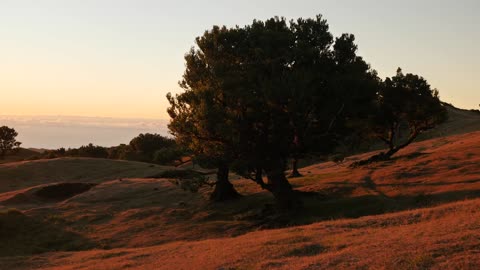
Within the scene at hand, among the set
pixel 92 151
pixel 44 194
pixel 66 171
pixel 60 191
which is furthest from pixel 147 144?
pixel 44 194

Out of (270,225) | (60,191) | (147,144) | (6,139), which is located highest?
(6,139)

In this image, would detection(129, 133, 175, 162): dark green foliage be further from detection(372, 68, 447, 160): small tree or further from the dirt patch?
detection(372, 68, 447, 160): small tree

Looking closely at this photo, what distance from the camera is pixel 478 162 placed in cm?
4459

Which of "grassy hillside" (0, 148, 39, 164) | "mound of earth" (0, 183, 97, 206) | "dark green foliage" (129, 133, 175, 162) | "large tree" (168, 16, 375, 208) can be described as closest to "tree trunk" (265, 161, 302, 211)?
"large tree" (168, 16, 375, 208)

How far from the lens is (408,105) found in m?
55.8

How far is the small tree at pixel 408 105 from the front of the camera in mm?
56478

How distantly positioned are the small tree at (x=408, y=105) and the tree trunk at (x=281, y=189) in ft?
72.9

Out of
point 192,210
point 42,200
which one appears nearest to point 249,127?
point 192,210

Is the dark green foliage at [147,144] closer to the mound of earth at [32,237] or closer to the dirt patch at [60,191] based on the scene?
the dirt patch at [60,191]

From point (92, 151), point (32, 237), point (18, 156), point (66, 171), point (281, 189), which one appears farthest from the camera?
point (18, 156)

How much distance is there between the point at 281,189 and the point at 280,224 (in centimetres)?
504

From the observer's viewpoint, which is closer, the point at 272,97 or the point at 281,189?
the point at 272,97

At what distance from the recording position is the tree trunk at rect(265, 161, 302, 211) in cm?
3903

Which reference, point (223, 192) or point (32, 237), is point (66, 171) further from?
point (223, 192)
